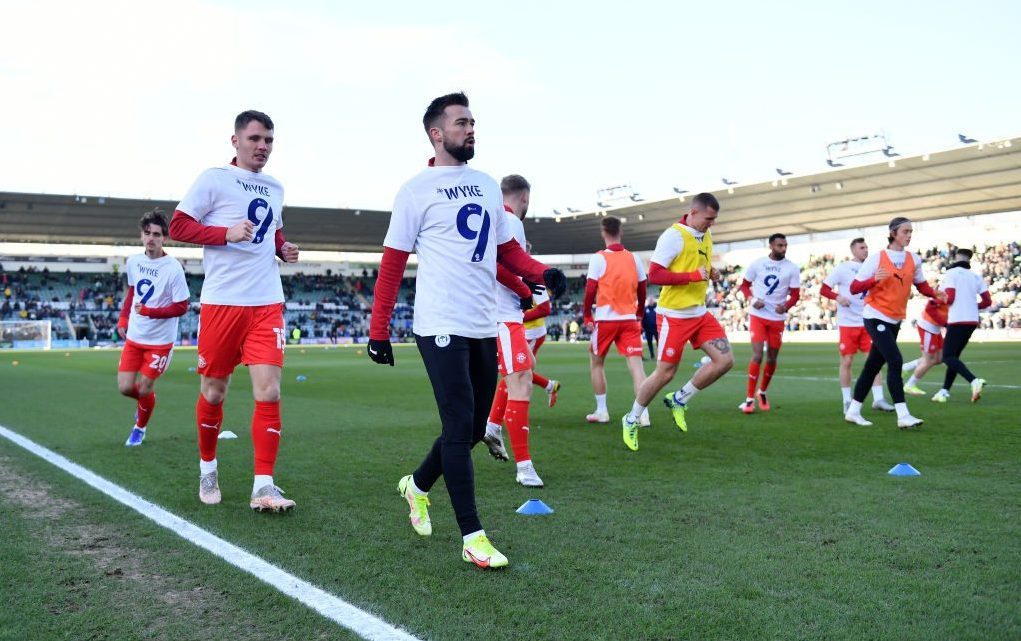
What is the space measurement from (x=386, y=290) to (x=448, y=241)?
14.0 inches

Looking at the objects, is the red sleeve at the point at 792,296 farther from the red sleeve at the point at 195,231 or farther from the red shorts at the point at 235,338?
the red sleeve at the point at 195,231

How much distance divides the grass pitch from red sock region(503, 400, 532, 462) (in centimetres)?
23

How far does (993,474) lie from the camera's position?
5.74 metres

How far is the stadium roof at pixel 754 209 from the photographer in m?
41.2

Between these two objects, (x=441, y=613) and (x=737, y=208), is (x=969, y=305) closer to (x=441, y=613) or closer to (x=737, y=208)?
(x=441, y=613)

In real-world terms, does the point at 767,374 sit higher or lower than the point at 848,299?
lower

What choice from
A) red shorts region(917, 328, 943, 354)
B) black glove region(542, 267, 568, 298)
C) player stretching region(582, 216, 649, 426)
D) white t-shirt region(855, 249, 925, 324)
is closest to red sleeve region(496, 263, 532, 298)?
black glove region(542, 267, 568, 298)

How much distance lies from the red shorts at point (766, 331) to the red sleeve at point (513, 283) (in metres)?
5.52

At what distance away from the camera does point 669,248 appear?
762cm

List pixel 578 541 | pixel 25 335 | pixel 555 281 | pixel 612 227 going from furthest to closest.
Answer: pixel 25 335 < pixel 612 227 < pixel 578 541 < pixel 555 281

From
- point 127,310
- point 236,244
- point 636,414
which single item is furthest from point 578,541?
point 127,310

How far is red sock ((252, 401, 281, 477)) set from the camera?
490 centimetres

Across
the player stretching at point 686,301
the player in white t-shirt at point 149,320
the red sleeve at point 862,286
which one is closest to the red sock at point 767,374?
the red sleeve at point 862,286

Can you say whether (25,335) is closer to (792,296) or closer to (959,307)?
(792,296)
